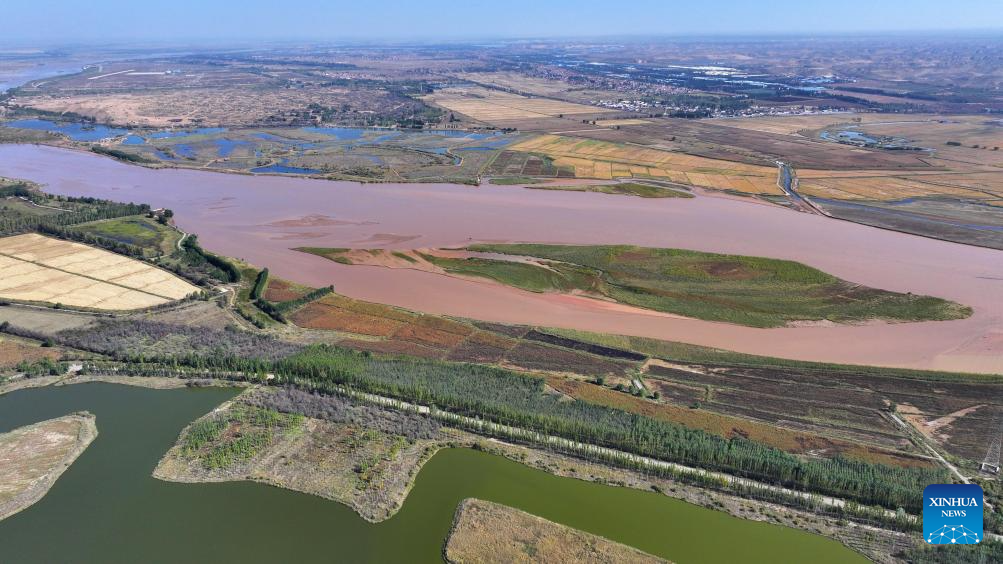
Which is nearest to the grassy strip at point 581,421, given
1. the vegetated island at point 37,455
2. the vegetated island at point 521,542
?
the vegetated island at point 521,542

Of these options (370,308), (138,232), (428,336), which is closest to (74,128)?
(138,232)


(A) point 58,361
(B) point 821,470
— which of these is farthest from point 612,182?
(A) point 58,361

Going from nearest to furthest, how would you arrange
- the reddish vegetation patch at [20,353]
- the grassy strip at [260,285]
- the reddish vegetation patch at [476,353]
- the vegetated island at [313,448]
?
the vegetated island at [313,448]
the reddish vegetation patch at [20,353]
the reddish vegetation patch at [476,353]
the grassy strip at [260,285]

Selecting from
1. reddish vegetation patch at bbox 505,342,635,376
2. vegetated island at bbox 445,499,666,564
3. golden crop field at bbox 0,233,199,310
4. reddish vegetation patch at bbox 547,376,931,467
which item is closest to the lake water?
golden crop field at bbox 0,233,199,310

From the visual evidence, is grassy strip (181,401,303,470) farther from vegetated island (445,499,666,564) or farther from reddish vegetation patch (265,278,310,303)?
reddish vegetation patch (265,278,310,303)

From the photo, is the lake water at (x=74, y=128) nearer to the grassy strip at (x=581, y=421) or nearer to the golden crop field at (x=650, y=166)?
the golden crop field at (x=650, y=166)
